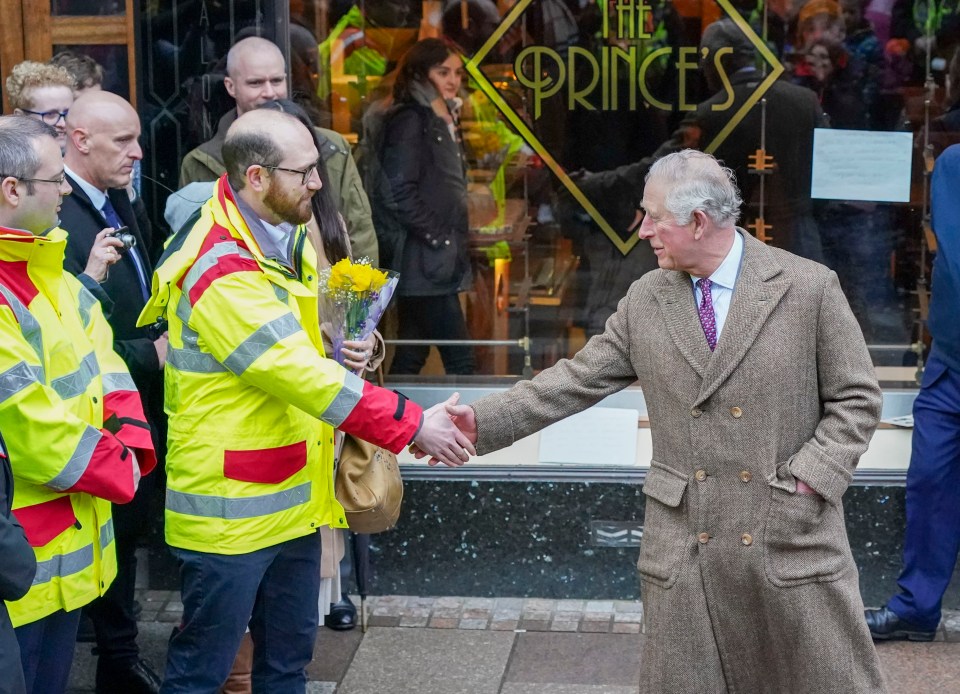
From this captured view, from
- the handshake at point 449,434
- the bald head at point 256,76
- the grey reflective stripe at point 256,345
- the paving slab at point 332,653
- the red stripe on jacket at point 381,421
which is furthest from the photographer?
the bald head at point 256,76

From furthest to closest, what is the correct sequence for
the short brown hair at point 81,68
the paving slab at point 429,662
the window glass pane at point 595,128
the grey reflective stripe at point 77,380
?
the window glass pane at point 595,128 → the short brown hair at point 81,68 → the paving slab at point 429,662 → the grey reflective stripe at point 77,380

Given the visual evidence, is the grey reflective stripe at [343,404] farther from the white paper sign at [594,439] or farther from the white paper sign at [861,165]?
the white paper sign at [861,165]

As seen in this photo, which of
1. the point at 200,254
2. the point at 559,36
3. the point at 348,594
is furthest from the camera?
the point at 559,36

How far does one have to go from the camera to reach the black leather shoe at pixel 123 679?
4.97 meters

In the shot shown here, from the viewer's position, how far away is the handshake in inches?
165

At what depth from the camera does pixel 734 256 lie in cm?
381

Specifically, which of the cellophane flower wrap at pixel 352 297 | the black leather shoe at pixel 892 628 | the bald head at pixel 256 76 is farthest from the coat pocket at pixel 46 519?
the black leather shoe at pixel 892 628

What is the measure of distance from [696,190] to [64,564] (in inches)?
72.6

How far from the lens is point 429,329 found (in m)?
6.56

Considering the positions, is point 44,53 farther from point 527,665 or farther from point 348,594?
point 527,665

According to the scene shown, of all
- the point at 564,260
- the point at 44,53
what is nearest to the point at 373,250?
the point at 564,260

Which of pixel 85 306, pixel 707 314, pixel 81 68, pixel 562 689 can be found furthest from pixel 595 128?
pixel 85 306

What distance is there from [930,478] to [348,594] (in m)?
2.29

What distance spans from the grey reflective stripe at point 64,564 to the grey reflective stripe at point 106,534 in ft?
0.22
